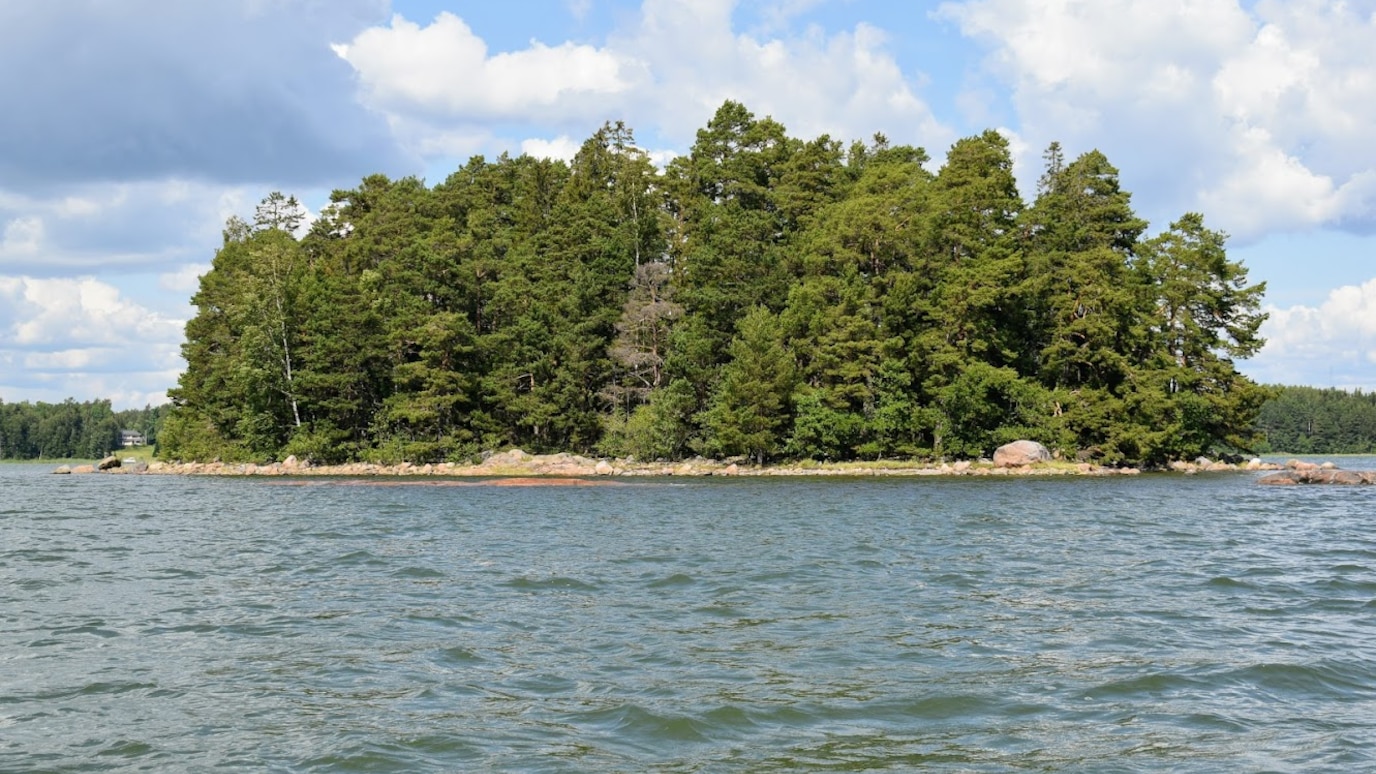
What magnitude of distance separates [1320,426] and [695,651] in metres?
154

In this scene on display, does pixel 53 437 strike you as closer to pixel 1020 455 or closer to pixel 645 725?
pixel 1020 455

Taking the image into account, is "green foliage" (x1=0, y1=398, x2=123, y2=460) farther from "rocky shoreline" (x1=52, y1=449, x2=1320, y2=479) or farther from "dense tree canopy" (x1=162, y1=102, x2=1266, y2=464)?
"rocky shoreline" (x1=52, y1=449, x2=1320, y2=479)

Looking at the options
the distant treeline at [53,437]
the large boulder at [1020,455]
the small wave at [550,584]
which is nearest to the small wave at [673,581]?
the small wave at [550,584]

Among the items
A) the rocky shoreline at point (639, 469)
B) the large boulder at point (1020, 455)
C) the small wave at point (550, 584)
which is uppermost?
the large boulder at point (1020, 455)

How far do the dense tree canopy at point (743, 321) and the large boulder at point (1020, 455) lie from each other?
1942 mm

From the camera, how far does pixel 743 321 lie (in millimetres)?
65500

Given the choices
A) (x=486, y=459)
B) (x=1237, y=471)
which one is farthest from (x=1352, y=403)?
(x=486, y=459)

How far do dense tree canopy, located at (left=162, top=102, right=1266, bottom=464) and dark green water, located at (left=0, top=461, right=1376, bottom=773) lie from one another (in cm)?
3629

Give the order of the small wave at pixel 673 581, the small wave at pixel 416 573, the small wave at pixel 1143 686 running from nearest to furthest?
the small wave at pixel 1143 686
the small wave at pixel 673 581
the small wave at pixel 416 573

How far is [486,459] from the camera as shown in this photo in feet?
235

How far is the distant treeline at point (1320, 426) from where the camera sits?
455 feet

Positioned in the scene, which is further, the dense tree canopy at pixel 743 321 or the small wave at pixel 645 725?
the dense tree canopy at pixel 743 321

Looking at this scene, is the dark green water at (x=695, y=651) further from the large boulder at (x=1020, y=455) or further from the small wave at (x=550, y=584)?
the large boulder at (x=1020, y=455)

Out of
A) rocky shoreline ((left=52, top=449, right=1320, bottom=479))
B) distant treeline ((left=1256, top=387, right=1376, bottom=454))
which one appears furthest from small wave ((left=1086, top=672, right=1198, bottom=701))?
distant treeline ((left=1256, top=387, right=1376, bottom=454))
